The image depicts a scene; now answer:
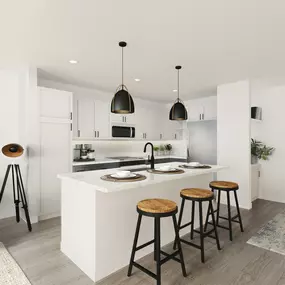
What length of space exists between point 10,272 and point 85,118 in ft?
9.95

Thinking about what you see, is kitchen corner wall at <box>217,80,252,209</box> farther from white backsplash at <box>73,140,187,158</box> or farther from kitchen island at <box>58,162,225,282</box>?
kitchen island at <box>58,162,225,282</box>

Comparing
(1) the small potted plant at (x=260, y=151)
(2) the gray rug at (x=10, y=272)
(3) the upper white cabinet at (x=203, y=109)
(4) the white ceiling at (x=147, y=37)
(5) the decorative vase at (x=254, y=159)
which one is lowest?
(2) the gray rug at (x=10, y=272)

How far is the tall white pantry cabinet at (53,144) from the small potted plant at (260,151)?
3.84 metres

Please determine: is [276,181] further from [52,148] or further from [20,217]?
[20,217]

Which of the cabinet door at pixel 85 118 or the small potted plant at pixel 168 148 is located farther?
the small potted plant at pixel 168 148

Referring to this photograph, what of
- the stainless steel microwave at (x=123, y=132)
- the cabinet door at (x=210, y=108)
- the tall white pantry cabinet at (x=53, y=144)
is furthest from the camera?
the cabinet door at (x=210, y=108)

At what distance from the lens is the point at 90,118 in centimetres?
462

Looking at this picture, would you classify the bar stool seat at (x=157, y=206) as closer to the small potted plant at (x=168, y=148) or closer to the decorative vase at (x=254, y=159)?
the decorative vase at (x=254, y=159)

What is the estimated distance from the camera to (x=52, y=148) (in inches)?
141

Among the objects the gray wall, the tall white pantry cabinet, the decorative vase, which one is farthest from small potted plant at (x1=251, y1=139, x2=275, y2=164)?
the tall white pantry cabinet

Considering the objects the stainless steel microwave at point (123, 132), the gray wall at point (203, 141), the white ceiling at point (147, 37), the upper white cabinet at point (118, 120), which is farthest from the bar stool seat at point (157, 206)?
the gray wall at point (203, 141)

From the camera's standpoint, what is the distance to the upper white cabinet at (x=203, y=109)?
5.36 meters

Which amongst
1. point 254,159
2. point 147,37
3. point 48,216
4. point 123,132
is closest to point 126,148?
point 123,132

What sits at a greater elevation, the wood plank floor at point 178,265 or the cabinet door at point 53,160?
the cabinet door at point 53,160
